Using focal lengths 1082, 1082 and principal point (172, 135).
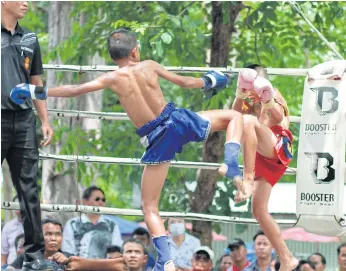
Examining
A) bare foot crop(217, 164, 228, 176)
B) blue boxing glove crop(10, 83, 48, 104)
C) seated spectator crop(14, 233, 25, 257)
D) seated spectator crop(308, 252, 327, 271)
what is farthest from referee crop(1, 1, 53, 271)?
seated spectator crop(308, 252, 327, 271)

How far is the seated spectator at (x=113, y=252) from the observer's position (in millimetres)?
9016

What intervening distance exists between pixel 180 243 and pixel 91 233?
964 mm

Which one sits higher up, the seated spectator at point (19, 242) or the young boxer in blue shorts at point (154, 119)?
the young boxer in blue shorts at point (154, 119)

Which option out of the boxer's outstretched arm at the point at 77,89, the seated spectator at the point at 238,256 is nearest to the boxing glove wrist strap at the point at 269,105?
the boxer's outstretched arm at the point at 77,89

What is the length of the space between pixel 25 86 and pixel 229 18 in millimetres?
4686

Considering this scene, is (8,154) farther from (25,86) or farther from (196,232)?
(196,232)

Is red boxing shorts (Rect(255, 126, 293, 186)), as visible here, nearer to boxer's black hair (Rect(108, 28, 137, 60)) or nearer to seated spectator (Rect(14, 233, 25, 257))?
boxer's black hair (Rect(108, 28, 137, 60))

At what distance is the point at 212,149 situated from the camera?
11406mm

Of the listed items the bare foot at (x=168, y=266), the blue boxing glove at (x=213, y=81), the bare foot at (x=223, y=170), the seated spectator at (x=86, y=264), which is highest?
the blue boxing glove at (x=213, y=81)

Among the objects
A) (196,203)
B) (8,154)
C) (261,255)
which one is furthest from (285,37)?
(8,154)

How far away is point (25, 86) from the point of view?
7.17m

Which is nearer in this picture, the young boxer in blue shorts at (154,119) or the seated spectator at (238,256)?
the young boxer in blue shorts at (154,119)

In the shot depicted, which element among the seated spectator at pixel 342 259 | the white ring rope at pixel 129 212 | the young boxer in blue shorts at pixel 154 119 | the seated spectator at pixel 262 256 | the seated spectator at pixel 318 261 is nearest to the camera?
the young boxer in blue shorts at pixel 154 119

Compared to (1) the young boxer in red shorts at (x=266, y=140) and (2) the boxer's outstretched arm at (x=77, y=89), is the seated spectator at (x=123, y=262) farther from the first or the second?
(2) the boxer's outstretched arm at (x=77, y=89)
